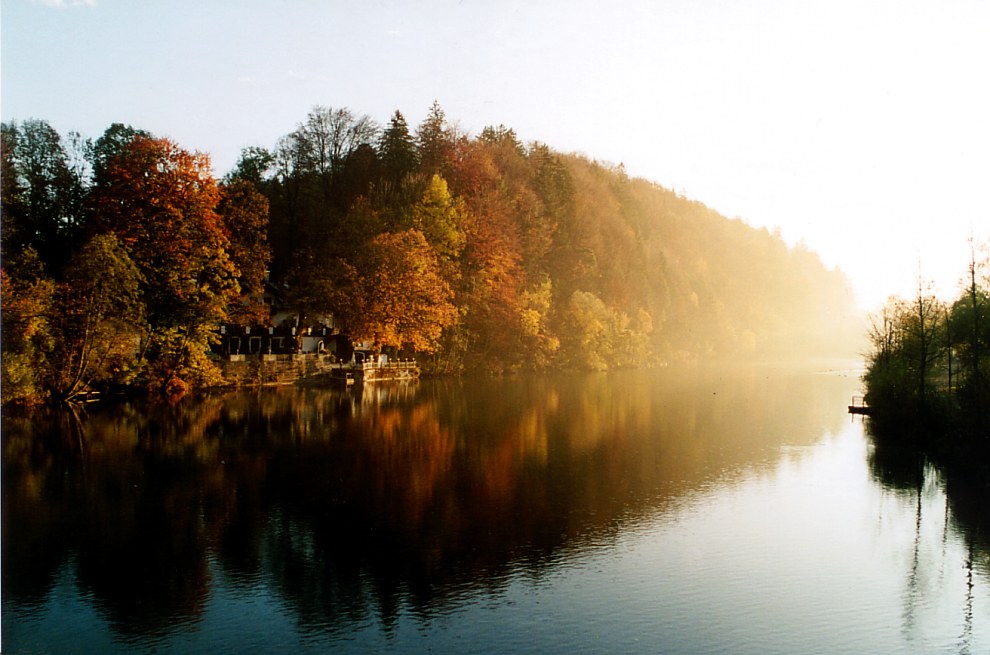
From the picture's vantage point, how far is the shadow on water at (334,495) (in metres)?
14.9

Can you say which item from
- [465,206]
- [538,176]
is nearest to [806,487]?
[465,206]

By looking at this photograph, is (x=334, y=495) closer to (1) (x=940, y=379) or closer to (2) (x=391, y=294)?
(1) (x=940, y=379)

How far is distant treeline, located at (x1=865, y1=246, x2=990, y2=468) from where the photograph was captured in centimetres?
2730

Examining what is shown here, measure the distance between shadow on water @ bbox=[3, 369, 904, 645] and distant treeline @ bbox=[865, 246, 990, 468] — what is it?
308cm

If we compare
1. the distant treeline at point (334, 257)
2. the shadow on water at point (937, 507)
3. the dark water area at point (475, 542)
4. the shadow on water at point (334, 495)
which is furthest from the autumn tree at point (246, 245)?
the shadow on water at point (937, 507)

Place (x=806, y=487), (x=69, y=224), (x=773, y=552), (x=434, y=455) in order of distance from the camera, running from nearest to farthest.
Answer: (x=773, y=552)
(x=806, y=487)
(x=434, y=455)
(x=69, y=224)

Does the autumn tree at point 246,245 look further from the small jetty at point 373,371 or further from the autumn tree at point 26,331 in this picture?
the autumn tree at point 26,331

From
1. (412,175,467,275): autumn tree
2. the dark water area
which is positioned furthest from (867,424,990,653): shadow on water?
(412,175,467,275): autumn tree

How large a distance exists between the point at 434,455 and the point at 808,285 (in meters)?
178

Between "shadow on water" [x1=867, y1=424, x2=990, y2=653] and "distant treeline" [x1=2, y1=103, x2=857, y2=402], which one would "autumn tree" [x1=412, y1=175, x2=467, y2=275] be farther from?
"shadow on water" [x1=867, y1=424, x2=990, y2=653]

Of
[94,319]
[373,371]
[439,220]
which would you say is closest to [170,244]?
[94,319]

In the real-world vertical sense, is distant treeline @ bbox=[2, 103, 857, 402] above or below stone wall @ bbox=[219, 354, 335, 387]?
above

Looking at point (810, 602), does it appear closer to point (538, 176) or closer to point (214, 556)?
point (214, 556)

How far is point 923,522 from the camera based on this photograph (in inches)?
819
